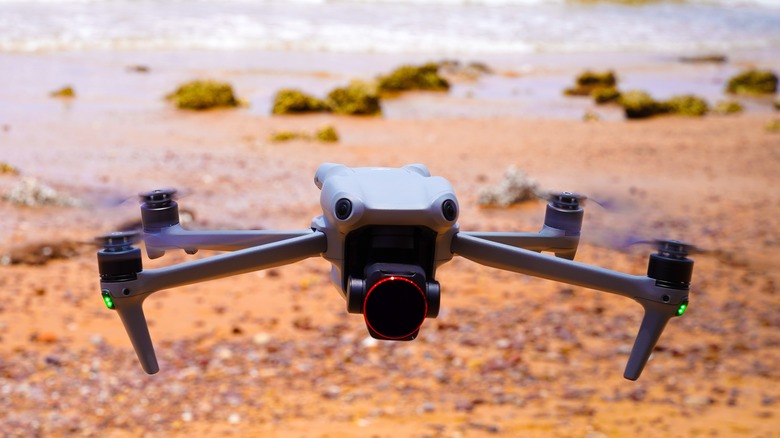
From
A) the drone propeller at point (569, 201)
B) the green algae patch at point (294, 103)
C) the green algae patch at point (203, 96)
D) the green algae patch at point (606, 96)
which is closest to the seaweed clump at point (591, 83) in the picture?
the green algae patch at point (606, 96)

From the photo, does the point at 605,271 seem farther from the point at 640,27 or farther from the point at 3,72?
the point at 640,27

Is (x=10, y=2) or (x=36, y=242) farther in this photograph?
(x=10, y=2)

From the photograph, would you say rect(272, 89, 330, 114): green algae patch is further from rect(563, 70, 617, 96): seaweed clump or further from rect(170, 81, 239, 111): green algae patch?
rect(563, 70, 617, 96): seaweed clump

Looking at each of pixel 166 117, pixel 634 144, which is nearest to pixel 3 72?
pixel 166 117

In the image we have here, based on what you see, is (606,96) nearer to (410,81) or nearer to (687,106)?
(687,106)

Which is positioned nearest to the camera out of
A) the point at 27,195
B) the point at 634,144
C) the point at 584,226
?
the point at 584,226

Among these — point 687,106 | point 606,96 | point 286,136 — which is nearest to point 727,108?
point 687,106
